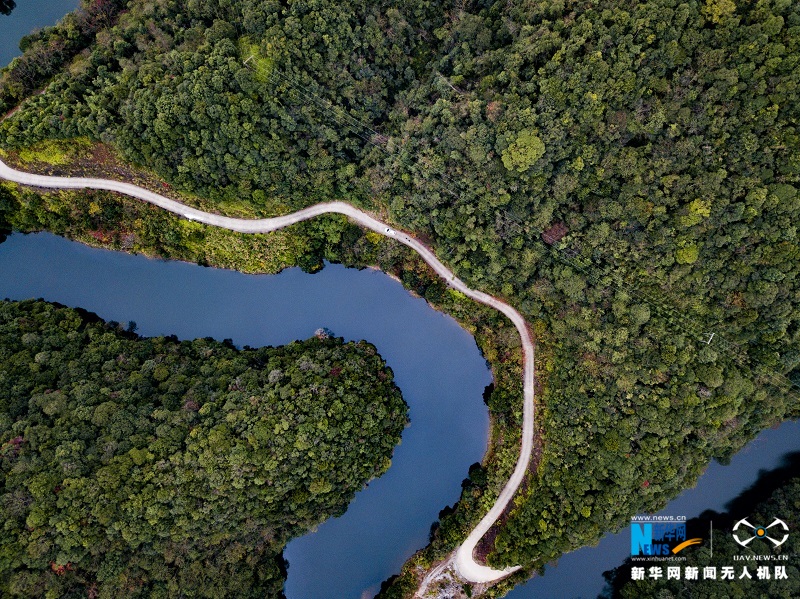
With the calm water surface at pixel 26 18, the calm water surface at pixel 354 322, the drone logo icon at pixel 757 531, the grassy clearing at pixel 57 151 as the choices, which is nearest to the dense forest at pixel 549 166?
the grassy clearing at pixel 57 151

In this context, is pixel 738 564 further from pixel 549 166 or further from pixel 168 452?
pixel 168 452

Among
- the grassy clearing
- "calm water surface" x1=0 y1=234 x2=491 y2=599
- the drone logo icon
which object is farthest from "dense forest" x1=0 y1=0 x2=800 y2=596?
the drone logo icon

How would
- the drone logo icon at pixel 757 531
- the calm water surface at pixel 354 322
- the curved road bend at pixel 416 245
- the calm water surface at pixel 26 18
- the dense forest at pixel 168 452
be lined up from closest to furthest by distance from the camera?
the dense forest at pixel 168 452, the drone logo icon at pixel 757 531, the curved road bend at pixel 416 245, the calm water surface at pixel 354 322, the calm water surface at pixel 26 18

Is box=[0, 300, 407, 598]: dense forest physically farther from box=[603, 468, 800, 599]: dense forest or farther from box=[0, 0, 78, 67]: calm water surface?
box=[0, 0, 78, 67]: calm water surface

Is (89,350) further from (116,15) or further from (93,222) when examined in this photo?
(116,15)

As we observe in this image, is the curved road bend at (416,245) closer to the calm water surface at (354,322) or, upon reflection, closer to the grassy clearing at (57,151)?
the grassy clearing at (57,151)

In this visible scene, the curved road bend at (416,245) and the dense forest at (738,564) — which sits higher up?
the curved road bend at (416,245)
